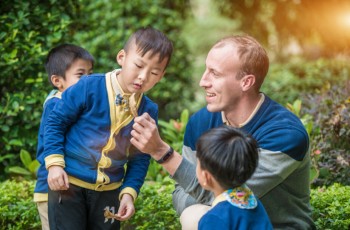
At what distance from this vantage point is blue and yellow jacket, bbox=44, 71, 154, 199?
3.50 meters

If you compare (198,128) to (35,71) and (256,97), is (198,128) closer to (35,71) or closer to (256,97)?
(256,97)

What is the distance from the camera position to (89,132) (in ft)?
11.6

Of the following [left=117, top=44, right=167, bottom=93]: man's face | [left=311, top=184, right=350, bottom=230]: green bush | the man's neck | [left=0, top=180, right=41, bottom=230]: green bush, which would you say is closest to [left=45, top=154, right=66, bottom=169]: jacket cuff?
[left=117, top=44, right=167, bottom=93]: man's face

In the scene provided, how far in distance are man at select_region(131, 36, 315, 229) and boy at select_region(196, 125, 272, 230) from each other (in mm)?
458

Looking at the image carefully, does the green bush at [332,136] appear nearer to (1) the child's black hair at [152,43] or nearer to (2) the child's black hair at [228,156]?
(1) the child's black hair at [152,43]

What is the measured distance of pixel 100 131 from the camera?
11.6ft

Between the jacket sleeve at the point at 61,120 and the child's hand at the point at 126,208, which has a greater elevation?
the jacket sleeve at the point at 61,120

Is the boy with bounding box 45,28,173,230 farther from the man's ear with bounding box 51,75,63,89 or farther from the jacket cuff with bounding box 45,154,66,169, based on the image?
the man's ear with bounding box 51,75,63,89

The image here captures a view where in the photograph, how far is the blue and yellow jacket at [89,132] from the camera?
3498mm

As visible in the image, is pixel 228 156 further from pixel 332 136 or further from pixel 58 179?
pixel 332 136

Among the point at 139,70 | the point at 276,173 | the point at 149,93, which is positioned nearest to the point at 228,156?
the point at 276,173

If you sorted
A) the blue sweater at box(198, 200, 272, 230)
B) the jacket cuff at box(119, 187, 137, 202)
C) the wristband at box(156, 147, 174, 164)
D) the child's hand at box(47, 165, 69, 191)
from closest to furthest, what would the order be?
the blue sweater at box(198, 200, 272, 230) → the wristband at box(156, 147, 174, 164) → the child's hand at box(47, 165, 69, 191) → the jacket cuff at box(119, 187, 137, 202)

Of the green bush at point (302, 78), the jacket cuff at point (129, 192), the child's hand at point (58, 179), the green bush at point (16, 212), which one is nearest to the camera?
the child's hand at point (58, 179)

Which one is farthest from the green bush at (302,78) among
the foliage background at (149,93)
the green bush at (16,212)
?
the green bush at (16,212)
